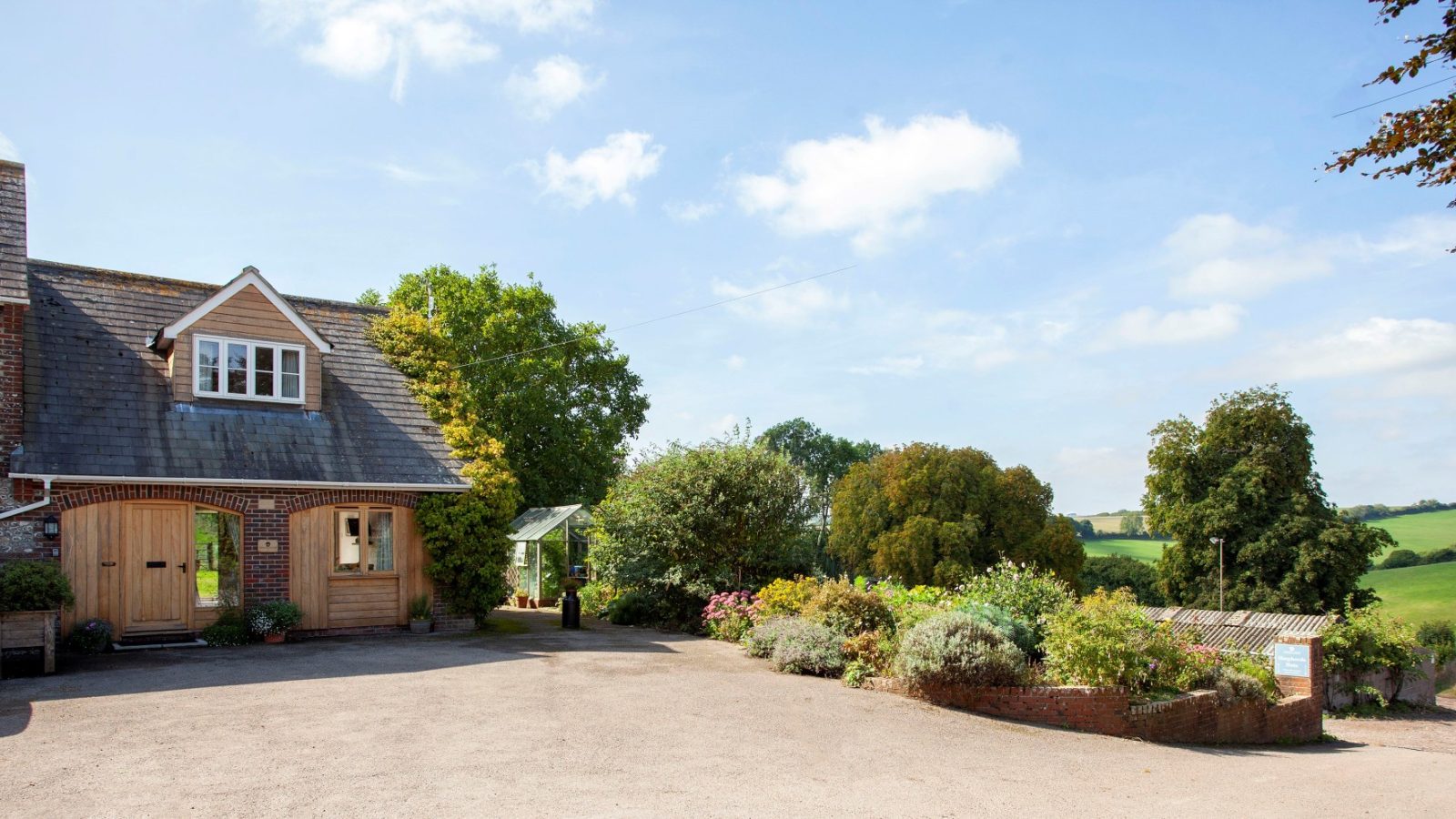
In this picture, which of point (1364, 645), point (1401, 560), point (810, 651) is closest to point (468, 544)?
point (810, 651)

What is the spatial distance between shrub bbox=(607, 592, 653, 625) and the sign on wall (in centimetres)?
1203

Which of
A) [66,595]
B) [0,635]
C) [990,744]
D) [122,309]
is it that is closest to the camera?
[990,744]

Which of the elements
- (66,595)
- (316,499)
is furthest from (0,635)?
(316,499)

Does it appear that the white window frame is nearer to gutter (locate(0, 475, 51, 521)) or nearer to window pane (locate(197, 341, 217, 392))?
window pane (locate(197, 341, 217, 392))

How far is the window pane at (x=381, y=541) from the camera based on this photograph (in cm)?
1823

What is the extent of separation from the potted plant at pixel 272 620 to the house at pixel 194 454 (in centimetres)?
38

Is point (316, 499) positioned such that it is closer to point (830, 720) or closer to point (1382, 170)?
point (830, 720)

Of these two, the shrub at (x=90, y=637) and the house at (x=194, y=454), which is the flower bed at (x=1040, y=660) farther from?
the shrub at (x=90, y=637)

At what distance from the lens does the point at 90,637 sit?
15.1 metres

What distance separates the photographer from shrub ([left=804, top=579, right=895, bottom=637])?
1479 centimetres

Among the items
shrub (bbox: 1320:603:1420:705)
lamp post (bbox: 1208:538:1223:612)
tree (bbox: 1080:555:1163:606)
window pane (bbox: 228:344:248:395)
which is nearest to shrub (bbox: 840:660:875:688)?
window pane (bbox: 228:344:248:395)

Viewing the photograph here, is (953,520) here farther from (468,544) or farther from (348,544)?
(348,544)

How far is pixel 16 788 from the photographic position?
7.38 m

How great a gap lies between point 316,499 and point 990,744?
12.8m
